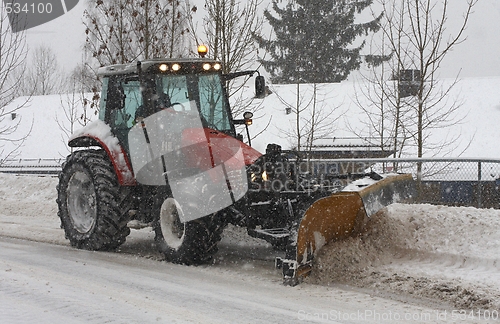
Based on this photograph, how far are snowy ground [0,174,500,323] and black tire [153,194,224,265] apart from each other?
6.7 inches

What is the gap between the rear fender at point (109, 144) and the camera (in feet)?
23.8

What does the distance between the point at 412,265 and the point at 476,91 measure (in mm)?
17770

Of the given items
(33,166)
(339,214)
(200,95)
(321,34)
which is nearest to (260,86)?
(200,95)

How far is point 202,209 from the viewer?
20.4 ft

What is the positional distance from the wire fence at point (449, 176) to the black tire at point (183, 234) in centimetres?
415

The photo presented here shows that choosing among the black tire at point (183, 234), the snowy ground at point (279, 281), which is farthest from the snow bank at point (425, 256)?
the black tire at point (183, 234)

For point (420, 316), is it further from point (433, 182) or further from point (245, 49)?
point (245, 49)

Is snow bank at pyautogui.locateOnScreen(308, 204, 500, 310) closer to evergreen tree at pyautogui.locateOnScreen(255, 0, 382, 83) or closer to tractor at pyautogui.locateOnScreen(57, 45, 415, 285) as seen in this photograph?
tractor at pyautogui.locateOnScreen(57, 45, 415, 285)

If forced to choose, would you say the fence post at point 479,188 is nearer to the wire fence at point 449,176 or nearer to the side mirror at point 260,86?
the wire fence at point 449,176

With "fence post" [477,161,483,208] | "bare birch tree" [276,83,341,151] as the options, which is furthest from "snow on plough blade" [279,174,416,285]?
"bare birch tree" [276,83,341,151]

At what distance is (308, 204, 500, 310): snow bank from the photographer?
518cm

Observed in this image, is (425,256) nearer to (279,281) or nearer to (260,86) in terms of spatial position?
(279,281)

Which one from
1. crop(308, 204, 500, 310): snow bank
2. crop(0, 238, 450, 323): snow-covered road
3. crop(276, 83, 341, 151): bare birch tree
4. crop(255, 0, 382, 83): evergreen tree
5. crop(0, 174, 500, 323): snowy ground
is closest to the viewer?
crop(0, 238, 450, 323): snow-covered road

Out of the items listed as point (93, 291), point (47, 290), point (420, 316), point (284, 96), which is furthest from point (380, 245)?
point (284, 96)
